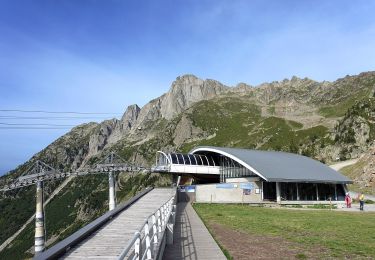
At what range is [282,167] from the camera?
57688 millimetres

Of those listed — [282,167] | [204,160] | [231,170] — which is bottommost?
[231,170]

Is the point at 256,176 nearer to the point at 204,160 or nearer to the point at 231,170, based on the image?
the point at 231,170

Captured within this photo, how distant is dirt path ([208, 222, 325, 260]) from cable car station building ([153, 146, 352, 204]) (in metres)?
30.8

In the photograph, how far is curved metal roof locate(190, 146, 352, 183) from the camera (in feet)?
176

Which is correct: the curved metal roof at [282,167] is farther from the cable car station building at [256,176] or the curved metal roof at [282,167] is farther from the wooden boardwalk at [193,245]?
the wooden boardwalk at [193,245]

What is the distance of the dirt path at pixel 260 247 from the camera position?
15.5 meters

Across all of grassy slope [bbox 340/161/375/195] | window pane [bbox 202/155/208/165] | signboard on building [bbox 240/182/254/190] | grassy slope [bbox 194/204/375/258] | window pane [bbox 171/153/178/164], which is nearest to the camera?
grassy slope [bbox 194/204/375/258]

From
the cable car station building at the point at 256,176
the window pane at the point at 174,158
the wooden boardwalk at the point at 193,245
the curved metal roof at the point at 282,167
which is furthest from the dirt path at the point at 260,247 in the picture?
the window pane at the point at 174,158

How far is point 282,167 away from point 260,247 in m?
41.8

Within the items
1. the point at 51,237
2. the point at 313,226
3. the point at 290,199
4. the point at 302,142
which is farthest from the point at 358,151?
the point at 51,237

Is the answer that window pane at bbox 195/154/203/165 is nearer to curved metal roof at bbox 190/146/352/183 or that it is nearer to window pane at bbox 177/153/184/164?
curved metal roof at bbox 190/146/352/183

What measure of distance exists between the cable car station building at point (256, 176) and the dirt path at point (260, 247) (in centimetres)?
3077

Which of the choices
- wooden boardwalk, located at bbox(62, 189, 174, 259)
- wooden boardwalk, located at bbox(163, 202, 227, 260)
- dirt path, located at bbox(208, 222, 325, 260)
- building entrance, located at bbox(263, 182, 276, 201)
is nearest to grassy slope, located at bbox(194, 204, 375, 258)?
dirt path, located at bbox(208, 222, 325, 260)

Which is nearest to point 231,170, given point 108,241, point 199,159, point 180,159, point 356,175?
point 199,159
